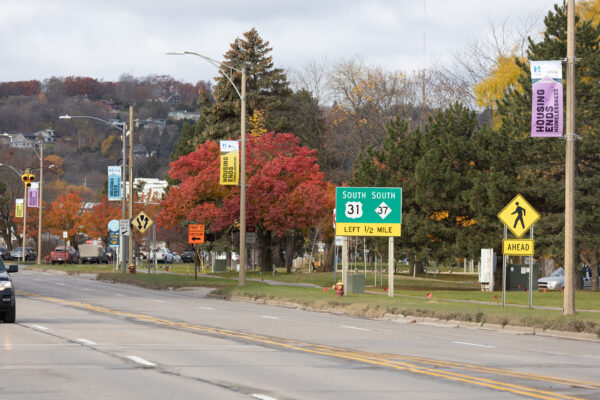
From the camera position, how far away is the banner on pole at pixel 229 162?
4028 centimetres

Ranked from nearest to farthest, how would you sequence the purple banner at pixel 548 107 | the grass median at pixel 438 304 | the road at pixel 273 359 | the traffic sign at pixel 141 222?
the road at pixel 273 359, the purple banner at pixel 548 107, the grass median at pixel 438 304, the traffic sign at pixel 141 222

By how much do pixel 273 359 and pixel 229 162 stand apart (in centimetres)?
2575

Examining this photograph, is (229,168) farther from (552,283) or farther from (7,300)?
(552,283)

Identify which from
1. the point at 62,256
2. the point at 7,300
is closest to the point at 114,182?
the point at 62,256

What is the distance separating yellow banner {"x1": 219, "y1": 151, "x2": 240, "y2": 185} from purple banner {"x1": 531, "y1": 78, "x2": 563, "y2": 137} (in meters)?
19.1

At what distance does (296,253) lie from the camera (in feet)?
298

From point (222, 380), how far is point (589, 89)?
105 ft

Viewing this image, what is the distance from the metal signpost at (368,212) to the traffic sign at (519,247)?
7.74 metres

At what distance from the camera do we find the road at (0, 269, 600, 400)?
11719mm

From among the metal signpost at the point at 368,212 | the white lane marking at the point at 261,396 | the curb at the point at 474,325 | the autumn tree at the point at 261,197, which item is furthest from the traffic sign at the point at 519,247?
the autumn tree at the point at 261,197

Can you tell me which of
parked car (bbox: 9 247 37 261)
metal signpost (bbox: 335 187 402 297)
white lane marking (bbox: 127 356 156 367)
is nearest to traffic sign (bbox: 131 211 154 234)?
metal signpost (bbox: 335 187 402 297)

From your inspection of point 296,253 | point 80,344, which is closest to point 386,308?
point 80,344

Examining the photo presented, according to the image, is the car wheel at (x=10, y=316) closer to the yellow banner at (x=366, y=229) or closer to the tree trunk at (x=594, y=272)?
the yellow banner at (x=366, y=229)

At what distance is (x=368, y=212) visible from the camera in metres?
36.0
